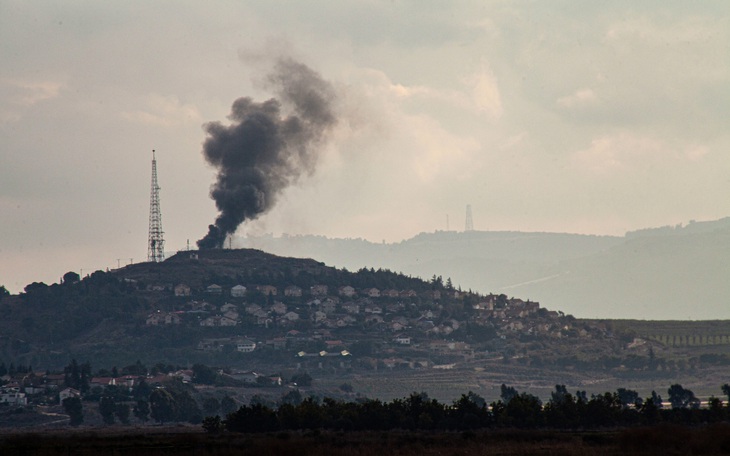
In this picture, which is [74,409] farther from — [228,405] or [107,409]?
[228,405]

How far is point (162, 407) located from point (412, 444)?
87.7 meters

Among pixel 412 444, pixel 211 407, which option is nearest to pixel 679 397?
pixel 211 407

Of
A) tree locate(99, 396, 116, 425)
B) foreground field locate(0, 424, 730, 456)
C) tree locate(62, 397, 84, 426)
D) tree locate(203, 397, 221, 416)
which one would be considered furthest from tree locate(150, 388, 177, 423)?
foreground field locate(0, 424, 730, 456)

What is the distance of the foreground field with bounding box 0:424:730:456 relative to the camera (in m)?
88.4

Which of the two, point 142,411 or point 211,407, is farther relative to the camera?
point 211,407

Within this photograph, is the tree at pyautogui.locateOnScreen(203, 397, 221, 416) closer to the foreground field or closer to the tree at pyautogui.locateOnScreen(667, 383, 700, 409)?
the tree at pyautogui.locateOnScreen(667, 383, 700, 409)

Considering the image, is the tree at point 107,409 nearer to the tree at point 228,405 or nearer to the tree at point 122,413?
the tree at point 122,413

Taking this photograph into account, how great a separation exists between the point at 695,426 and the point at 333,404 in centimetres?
3777

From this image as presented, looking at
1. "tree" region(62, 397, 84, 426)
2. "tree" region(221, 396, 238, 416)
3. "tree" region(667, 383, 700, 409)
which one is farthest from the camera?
"tree" region(221, 396, 238, 416)

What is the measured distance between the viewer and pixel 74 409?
179 m

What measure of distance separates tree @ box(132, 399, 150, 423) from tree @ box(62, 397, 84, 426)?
7660 mm

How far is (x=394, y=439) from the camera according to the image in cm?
10131

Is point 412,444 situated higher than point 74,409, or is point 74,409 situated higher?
point 74,409

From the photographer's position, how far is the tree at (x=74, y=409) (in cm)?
17588
